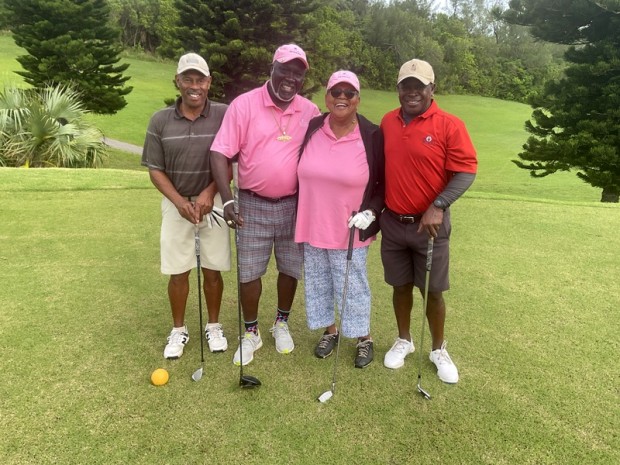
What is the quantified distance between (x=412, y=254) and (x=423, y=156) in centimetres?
62

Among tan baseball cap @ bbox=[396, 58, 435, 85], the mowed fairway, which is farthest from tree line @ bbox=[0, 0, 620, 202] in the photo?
tan baseball cap @ bbox=[396, 58, 435, 85]

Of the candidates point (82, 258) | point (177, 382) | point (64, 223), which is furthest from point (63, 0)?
point (177, 382)

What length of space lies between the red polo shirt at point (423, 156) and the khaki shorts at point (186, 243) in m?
1.07

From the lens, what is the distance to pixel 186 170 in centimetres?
279

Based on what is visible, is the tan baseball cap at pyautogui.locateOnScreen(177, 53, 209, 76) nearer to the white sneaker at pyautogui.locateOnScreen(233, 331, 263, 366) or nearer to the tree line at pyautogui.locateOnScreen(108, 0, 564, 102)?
the white sneaker at pyautogui.locateOnScreen(233, 331, 263, 366)

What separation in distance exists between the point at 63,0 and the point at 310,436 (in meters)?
18.3

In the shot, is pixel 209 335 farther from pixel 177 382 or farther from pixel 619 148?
pixel 619 148

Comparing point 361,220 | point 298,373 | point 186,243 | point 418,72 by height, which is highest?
point 418,72

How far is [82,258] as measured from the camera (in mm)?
4219

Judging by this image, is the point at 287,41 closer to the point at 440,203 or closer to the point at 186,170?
the point at 186,170

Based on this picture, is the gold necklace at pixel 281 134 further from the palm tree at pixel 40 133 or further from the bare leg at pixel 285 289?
the palm tree at pixel 40 133

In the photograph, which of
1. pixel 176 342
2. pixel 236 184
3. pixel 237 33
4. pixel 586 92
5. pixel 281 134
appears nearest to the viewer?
pixel 281 134

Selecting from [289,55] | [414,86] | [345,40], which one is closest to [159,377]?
[289,55]

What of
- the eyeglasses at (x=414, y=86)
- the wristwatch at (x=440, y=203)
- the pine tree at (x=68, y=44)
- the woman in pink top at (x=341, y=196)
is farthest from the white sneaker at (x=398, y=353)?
the pine tree at (x=68, y=44)
